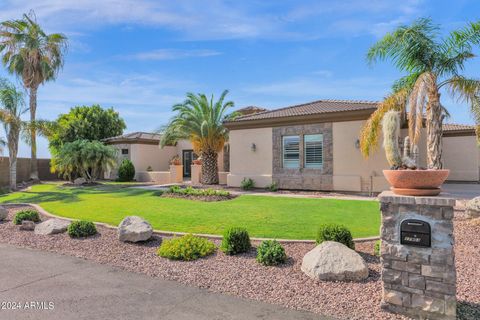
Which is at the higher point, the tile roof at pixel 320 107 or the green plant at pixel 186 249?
the tile roof at pixel 320 107

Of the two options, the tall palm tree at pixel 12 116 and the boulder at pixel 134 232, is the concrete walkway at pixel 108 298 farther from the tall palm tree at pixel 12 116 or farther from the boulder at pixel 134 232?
the tall palm tree at pixel 12 116

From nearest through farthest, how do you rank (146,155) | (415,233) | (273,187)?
(415,233) < (273,187) < (146,155)

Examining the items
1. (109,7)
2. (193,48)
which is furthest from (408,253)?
(193,48)

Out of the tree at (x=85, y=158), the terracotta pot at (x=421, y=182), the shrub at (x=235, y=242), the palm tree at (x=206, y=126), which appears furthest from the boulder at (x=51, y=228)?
the tree at (x=85, y=158)

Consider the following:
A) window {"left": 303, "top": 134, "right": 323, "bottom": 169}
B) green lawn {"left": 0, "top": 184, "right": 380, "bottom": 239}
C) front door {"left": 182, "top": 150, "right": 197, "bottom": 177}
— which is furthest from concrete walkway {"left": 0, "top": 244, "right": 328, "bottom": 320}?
front door {"left": 182, "top": 150, "right": 197, "bottom": 177}

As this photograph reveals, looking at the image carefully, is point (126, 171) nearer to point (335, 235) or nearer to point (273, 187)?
point (273, 187)

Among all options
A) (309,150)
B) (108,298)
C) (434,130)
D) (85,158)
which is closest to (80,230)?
(108,298)

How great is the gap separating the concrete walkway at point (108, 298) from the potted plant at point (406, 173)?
1987mm

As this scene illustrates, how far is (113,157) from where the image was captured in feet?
77.2

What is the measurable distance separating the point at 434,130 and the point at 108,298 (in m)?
10.6

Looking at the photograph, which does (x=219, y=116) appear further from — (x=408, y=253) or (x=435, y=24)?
(x=408, y=253)

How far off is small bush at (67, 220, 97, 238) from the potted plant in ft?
24.3

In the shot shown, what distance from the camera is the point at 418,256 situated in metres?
3.96

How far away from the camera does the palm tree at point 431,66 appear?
32.9ft
